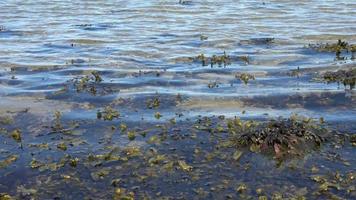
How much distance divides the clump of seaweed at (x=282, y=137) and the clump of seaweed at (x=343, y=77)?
2876 millimetres

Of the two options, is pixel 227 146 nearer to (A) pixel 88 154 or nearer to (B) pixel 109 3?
(A) pixel 88 154

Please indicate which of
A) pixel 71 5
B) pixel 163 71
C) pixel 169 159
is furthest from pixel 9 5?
pixel 169 159

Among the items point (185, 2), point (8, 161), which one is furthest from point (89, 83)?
point (185, 2)

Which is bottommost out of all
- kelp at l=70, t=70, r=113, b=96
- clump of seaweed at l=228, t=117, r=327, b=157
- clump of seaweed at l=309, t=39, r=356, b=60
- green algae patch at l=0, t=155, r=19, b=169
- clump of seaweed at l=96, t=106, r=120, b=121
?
green algae patch at l=0, t=155, r=19, b=169

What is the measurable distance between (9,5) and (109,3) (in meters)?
5.46

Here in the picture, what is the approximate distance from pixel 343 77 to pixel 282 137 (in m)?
4.31

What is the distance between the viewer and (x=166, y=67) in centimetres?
1393

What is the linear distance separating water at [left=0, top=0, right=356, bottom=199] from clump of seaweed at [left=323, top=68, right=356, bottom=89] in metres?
0.21

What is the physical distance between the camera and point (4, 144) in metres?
8.82

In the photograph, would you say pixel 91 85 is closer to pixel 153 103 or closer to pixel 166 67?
pixel 153 103

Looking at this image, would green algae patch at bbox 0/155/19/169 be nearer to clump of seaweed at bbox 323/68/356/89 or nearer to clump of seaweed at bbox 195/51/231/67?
clump of seaweed at bbox 195/51/231/67

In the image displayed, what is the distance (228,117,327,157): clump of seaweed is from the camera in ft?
27.1

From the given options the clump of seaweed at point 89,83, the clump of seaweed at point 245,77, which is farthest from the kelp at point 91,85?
the clump of seaweed at point 245,77

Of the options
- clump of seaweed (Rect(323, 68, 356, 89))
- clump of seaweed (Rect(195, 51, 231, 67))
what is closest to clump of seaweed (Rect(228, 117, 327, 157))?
clump of seaweed (Rect(323, 68, 356, 89))
